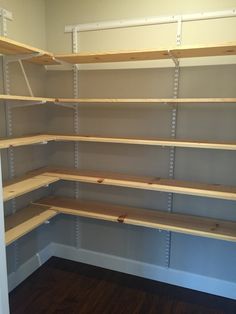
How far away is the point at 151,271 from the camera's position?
8.19 ft

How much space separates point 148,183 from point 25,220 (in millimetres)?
1011

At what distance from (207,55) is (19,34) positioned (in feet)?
4.88

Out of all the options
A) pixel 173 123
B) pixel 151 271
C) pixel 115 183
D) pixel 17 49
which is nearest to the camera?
pixel 17 49

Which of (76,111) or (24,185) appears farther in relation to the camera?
(76,111)

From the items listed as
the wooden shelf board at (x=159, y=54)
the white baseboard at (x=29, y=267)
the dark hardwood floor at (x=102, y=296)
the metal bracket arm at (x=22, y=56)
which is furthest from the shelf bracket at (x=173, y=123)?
the white baseboard at (x=29, y=267)

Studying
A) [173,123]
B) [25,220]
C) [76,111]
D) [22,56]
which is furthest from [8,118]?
[173,123]

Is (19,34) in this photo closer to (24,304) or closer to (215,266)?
(24,304)

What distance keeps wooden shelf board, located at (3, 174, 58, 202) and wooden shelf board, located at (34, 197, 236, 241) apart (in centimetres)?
32

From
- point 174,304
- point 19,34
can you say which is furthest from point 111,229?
point 19,34

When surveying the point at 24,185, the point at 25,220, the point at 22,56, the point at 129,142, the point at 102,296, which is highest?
the point at 22,56

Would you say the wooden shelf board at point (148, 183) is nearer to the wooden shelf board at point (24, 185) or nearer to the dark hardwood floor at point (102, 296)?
the wooden shelf board at point (24, 185)

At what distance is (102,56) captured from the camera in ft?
6.66

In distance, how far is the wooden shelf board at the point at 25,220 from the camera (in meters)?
1.97

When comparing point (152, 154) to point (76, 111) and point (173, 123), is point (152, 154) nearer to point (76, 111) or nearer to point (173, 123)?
point (173, 123)
